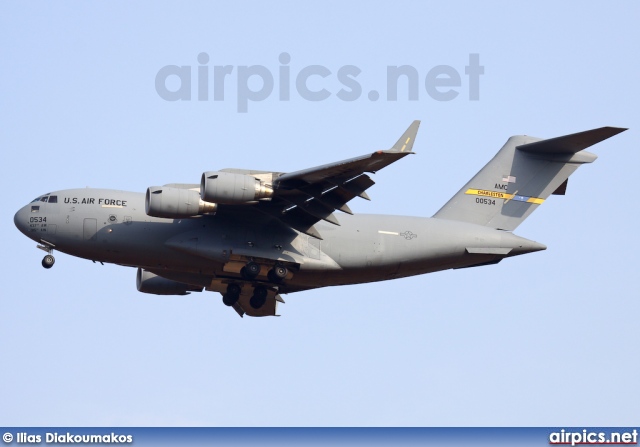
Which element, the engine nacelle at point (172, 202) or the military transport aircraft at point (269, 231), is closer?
the engine nacelle at point (172, 202)

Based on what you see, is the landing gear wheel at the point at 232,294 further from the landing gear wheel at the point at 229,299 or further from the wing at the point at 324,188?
the wing at the point at 324,188

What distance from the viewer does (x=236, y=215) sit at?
21578 millimetres

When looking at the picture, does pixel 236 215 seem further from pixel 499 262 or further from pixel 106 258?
pixel 499 262

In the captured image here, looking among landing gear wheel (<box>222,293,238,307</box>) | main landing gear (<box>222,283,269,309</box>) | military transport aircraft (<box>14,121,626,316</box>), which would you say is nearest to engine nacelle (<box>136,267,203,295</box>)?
landing gear wheel (<box>222,293,238,307</box>)

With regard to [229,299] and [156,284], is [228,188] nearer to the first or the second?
[229,299]

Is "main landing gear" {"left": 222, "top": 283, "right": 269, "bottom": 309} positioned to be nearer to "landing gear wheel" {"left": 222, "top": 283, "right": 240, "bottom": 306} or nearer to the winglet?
"landing gear wheel" {"left": 222, "top": 283, "right": 240, "bottom": 306}

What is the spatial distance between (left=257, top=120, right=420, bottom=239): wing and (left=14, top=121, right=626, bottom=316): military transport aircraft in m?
0.02

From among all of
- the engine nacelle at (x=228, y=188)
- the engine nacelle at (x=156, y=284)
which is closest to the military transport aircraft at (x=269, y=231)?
the engine nacelle at (x=228, y=188)

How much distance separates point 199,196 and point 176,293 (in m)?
4.24

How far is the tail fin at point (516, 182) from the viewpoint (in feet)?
77.1

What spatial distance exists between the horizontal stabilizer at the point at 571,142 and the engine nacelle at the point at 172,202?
6.84 metres

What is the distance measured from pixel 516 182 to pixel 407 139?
15.0 ft

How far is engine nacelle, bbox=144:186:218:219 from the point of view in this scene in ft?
66.8

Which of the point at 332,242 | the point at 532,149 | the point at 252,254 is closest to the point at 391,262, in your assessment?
the point at 332,242
